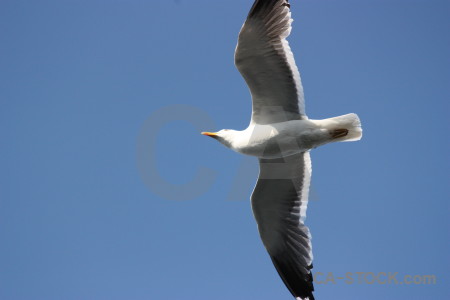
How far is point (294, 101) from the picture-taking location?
634 cm

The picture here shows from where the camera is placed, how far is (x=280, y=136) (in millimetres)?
6223

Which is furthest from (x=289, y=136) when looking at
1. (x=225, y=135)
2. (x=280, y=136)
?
(x=225, y=135)

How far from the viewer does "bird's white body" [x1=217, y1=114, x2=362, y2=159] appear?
20.0 feet

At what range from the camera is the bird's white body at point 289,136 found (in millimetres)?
6102

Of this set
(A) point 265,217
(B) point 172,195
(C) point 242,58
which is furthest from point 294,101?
(B) point 172,195

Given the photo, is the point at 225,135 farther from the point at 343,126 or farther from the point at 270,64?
the point at 343,126

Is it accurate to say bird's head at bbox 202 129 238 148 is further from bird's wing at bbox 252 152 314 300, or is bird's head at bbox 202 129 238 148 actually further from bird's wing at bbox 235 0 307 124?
bird's wing at bbox 252 152 314 300

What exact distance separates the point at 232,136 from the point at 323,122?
1256 mm

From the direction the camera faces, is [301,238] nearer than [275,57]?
No

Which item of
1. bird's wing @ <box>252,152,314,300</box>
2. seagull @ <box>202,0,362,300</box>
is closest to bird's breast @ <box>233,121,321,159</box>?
seagull @ <box>202,0,362,300</box>

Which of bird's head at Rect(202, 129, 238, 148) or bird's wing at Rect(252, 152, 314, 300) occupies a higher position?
bird's head at Rect(202, 129, 238, 148)

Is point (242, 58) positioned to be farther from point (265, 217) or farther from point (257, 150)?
point (265, 217)

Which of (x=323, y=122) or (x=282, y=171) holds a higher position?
(x=323, y=122)

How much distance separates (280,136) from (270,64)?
94 cm
